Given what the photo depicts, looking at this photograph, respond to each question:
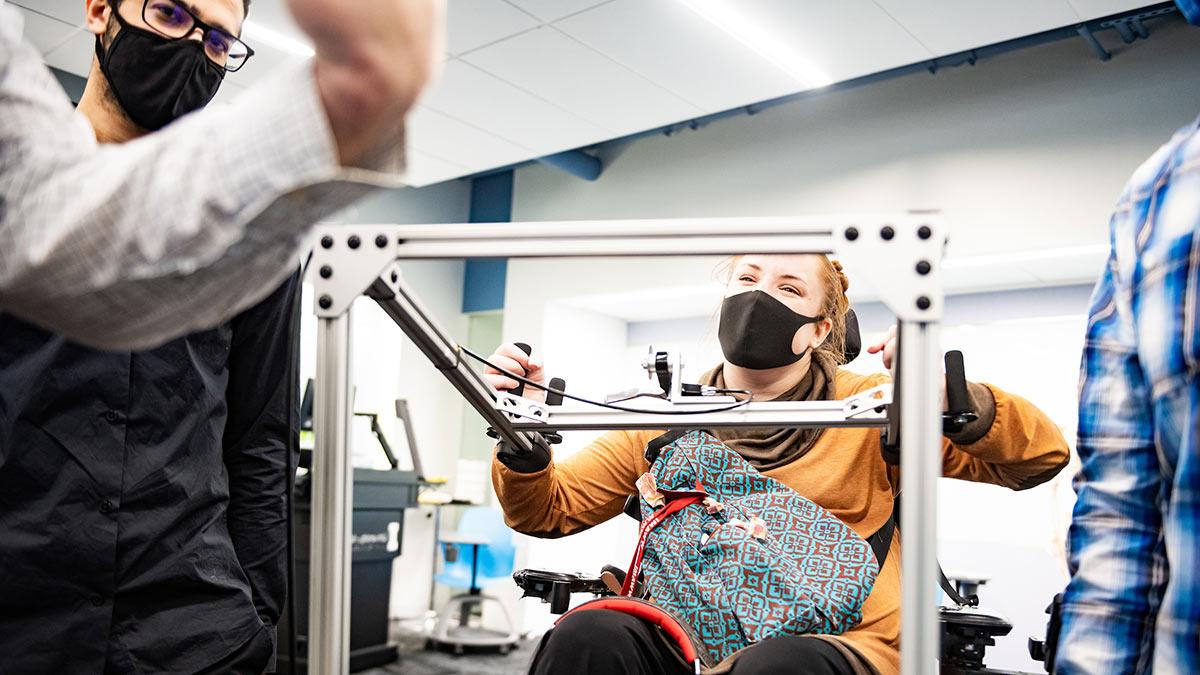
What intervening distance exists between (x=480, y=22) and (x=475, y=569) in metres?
2.81

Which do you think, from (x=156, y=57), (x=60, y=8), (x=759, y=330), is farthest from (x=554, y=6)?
(x=156, y=57)

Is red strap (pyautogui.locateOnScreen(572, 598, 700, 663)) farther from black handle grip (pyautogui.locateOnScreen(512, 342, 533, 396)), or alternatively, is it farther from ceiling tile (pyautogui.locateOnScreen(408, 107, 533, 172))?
ceiling tile (pyautogui.locateOnScreen(408, 107, 533, 172))

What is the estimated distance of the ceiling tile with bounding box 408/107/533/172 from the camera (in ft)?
14.9

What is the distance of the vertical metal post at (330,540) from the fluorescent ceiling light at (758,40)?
286cm

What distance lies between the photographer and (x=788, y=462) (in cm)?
150

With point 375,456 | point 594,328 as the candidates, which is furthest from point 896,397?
point 594,328

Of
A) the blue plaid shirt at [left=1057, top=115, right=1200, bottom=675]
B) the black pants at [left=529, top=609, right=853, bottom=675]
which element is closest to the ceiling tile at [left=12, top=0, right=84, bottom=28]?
the black pants at [left=529, top=609, right=853, bottom=675]

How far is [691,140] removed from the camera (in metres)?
5.15

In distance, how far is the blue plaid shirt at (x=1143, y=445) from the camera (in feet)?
2.41

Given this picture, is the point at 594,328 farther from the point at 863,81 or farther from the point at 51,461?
the point at 51,461

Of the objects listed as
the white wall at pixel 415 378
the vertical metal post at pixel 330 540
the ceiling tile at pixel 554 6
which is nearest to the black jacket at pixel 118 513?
the vertical metal post at pixel 330 540

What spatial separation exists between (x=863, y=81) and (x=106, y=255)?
4.15 meters

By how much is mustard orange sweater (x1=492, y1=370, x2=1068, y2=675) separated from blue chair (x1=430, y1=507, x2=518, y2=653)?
3269 mm

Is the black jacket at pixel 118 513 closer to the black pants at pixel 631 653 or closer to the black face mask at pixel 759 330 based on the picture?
the black pants at pixel 631 653
